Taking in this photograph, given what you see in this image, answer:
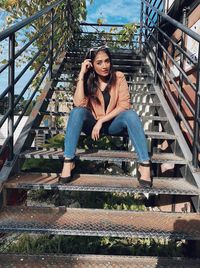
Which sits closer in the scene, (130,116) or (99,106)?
(130,116)

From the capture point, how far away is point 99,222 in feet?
Answer: 6.23

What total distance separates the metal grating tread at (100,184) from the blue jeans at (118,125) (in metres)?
0.21

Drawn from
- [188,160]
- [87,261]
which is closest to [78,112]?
[188,160]

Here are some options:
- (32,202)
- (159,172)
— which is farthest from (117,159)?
(32,202)

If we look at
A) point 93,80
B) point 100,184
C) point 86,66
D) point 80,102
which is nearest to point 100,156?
point 100,184

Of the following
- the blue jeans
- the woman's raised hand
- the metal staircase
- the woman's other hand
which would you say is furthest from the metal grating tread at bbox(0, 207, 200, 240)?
the woman's raised hand

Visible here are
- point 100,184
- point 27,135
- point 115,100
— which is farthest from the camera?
point 27,135

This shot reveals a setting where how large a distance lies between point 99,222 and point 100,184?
0.33m

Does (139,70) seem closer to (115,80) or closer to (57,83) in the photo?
(57,83)

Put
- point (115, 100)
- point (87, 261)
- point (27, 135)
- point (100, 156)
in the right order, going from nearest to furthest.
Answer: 1. point (87, 261)
2. point (100, 156)
3. point (115, 100)
4. point (27, 135)

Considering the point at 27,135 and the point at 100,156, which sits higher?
the point at 27,135

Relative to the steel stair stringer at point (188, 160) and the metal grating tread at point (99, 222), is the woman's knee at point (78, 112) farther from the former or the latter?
the steel stair stringer at point (188, 160)

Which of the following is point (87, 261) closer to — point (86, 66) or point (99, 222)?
point (99, 222)

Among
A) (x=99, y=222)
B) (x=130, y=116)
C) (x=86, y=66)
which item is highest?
(x=86, y=66)
